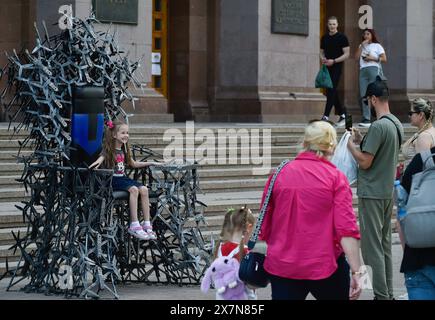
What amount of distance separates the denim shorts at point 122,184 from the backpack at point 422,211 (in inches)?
164

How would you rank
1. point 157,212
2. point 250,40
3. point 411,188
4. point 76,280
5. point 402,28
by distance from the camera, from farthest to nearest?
1. point 402,28
2. point 250,40
3. point 157,212
4. point 76,280
5. point 411,188

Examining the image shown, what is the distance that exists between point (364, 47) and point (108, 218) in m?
12.1

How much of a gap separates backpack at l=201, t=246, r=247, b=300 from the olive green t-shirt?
2714mm

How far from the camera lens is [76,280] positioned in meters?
10.9

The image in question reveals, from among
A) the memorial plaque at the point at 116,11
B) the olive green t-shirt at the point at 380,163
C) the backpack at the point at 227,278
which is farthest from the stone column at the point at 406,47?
the backpack at the point at 227,278

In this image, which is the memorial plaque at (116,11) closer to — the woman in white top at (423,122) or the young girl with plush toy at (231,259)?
the woman in white top at (423,122)

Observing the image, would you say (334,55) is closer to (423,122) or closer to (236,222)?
(423,122)

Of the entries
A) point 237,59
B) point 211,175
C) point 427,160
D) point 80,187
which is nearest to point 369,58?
point 237,59

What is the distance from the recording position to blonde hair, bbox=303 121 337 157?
24.2 feet

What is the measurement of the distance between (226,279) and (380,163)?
10.2 ft

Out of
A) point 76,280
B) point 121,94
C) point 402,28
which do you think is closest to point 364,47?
point 402,28

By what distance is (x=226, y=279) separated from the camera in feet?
26.2
